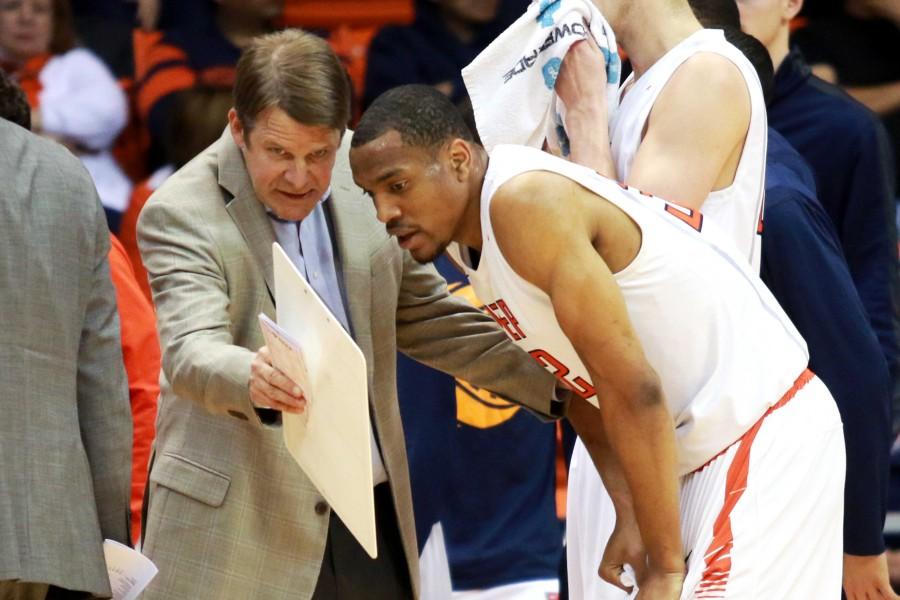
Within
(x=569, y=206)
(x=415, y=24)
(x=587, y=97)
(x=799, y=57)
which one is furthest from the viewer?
(x=415, y=24)

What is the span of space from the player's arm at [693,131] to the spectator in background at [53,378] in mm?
1151

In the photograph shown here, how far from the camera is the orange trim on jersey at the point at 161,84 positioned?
6.57 m

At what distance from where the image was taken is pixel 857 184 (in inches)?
181

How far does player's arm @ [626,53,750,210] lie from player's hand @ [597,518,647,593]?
678 millimetres

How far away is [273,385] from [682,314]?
804 mm

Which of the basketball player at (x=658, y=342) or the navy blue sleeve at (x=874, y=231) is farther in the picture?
the navy blue sleeve at (x=874, y=231)

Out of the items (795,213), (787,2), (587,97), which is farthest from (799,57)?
(587,97)

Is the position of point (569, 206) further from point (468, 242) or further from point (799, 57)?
point (799, 57)

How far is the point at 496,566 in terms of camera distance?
5340 millimetres

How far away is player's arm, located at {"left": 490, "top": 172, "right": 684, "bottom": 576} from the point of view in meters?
3.05

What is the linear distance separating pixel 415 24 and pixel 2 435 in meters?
4.02

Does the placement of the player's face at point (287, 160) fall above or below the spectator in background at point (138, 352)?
above

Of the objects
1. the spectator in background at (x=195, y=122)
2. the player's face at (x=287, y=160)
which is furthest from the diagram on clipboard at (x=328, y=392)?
the spectator in background at (x=195, y=122)

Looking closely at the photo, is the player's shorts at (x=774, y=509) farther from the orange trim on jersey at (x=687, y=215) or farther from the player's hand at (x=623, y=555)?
the orange trim on jersey at (x=687, y=215)
